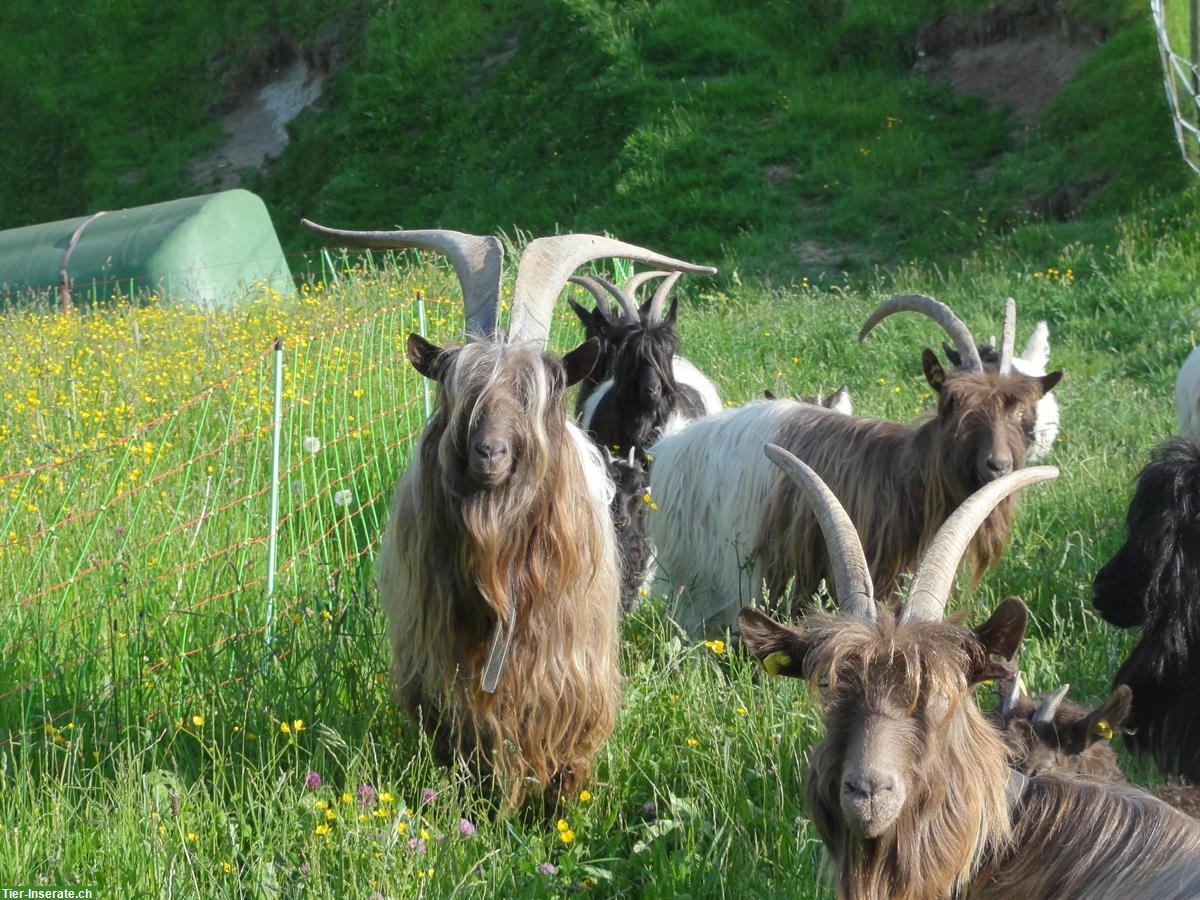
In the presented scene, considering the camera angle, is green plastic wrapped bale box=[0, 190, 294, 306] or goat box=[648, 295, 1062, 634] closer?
goat box=[648, 295, 1062, 634]

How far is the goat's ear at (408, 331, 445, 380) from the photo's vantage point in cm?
443

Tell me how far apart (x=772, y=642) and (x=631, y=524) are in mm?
3429

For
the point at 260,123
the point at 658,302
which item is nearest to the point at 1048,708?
the point at 658,302

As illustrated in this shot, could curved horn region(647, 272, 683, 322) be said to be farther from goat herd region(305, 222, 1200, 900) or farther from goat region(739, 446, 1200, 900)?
goat region(739, 446, 1200, 900)

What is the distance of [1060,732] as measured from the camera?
410 centimetres

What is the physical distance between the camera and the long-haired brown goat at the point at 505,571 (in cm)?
422

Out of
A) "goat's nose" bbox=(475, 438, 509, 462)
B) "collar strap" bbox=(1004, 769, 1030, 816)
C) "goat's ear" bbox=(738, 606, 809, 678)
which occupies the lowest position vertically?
"collar strap" bbox=(1004, 769, 1030, 816)

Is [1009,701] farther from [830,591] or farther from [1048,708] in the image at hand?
[830,591]

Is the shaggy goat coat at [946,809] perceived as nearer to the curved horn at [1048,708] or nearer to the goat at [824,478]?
the curved horn at [1048,708]

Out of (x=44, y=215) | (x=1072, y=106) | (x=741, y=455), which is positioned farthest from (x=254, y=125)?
(x=741, y=455)

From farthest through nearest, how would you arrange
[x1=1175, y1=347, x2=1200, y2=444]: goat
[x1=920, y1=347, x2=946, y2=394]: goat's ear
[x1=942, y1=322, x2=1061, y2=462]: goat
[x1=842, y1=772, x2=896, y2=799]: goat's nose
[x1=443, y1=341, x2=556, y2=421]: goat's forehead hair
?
[x1=942, y1=322, x2=1061, y2=462]: goat → [x1=1175, y1=347, x2=1200, y2=444]: goat → [x1=920, y1=347, x2=946, y2=394]: goat's ear → [x1=443, y1=341, x2=556, y2=421]: goat's forehead hair → [x1=842, y1=772, x2=896, y2=799]: goat's nose

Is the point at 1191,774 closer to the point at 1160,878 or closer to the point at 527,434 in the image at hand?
the point at 1160,878

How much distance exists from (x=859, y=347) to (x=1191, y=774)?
7033 mm

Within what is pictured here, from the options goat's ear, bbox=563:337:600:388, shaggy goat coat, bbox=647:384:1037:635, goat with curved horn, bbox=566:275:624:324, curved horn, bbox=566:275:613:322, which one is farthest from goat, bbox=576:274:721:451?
goat's ear, bbox=563:337:600:388
